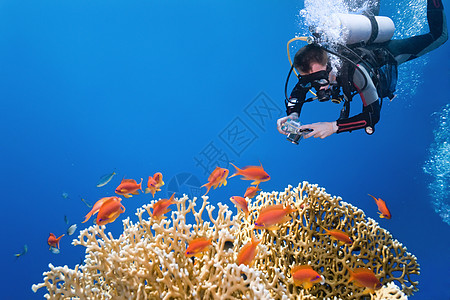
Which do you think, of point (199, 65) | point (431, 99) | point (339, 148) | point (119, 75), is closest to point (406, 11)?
point (431, 99)

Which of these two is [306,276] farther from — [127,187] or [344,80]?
[127,187]

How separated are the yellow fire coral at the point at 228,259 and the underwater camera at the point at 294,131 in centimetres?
60

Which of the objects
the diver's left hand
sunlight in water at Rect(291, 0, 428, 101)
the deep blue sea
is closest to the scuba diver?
the diver's left hand

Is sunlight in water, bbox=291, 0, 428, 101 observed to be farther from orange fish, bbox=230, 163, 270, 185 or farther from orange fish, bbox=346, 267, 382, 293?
orange fish, bbox=346, 267, 382, 293

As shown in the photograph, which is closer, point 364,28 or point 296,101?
point 296,101

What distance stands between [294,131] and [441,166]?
21.7 metres

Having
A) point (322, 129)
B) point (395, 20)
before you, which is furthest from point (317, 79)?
point (395, 20)

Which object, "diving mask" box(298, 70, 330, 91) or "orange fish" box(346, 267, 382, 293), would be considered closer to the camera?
"orange fish" box(346, 267, 382, 293)

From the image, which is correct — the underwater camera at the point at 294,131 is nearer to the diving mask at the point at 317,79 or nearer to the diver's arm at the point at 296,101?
the diver's arm at the point at 296,101

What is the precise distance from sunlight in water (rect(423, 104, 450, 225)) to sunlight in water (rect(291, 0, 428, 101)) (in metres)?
3.17

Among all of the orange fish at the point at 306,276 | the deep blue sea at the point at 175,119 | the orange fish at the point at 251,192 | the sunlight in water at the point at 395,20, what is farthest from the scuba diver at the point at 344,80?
the deep blue sea at the point at 175,119

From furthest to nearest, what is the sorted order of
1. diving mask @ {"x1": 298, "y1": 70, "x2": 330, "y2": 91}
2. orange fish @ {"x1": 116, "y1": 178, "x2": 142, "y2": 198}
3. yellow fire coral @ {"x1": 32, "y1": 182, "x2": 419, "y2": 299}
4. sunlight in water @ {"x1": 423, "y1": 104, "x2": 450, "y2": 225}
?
sunlight in water @ {"x1": 423, "y1": 104, "x2": 450, "y2": 225}
orange fish @ {"x1": 116, "y1": 178, "x2": 142, "y2": 198}
diving mask @ {"x1": 298, "y1": 70, "x2": 330, "y2": 91}
yellow fire coral @ {"x1": 32, "y1": 182, "x2": 419, "y2": 299}

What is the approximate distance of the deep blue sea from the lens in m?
14.1

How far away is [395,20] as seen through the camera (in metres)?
14.1
